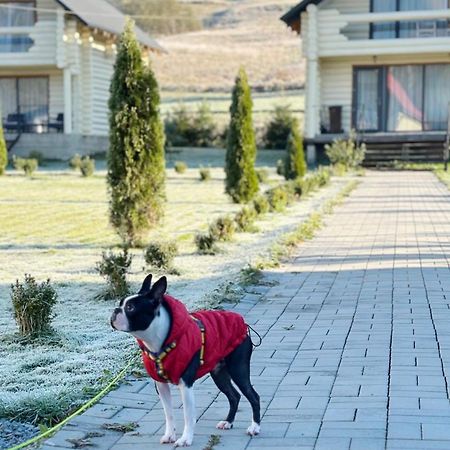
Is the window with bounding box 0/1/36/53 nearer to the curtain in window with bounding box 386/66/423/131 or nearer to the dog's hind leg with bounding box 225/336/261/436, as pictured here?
the curtain in window with bounding box 386/66/423/131

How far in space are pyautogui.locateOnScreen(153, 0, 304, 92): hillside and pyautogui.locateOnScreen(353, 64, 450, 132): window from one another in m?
21.1

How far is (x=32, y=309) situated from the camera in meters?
7.20

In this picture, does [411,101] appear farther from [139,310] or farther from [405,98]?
[139,310]

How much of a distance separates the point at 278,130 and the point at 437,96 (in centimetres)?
619

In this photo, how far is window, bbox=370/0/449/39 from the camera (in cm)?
3192

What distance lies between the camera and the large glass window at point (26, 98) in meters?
35.9

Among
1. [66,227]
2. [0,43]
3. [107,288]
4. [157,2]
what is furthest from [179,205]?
[157,2]

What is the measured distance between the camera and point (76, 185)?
2461 centimetres

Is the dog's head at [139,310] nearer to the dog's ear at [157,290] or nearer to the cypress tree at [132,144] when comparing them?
the dog's ear at [157,290]

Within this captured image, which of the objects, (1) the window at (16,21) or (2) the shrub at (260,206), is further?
(1) the window at (16,21)

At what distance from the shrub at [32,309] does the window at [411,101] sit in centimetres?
2611

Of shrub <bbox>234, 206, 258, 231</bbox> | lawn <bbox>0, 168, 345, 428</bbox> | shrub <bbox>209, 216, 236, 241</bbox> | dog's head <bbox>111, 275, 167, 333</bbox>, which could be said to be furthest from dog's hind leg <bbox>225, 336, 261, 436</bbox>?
shrub <bbox>234, 206, 258, 231</bbox>

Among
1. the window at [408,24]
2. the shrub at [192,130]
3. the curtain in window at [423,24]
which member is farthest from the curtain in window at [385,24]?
the shrub at [192,130]

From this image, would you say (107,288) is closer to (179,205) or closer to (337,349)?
(337,349)
